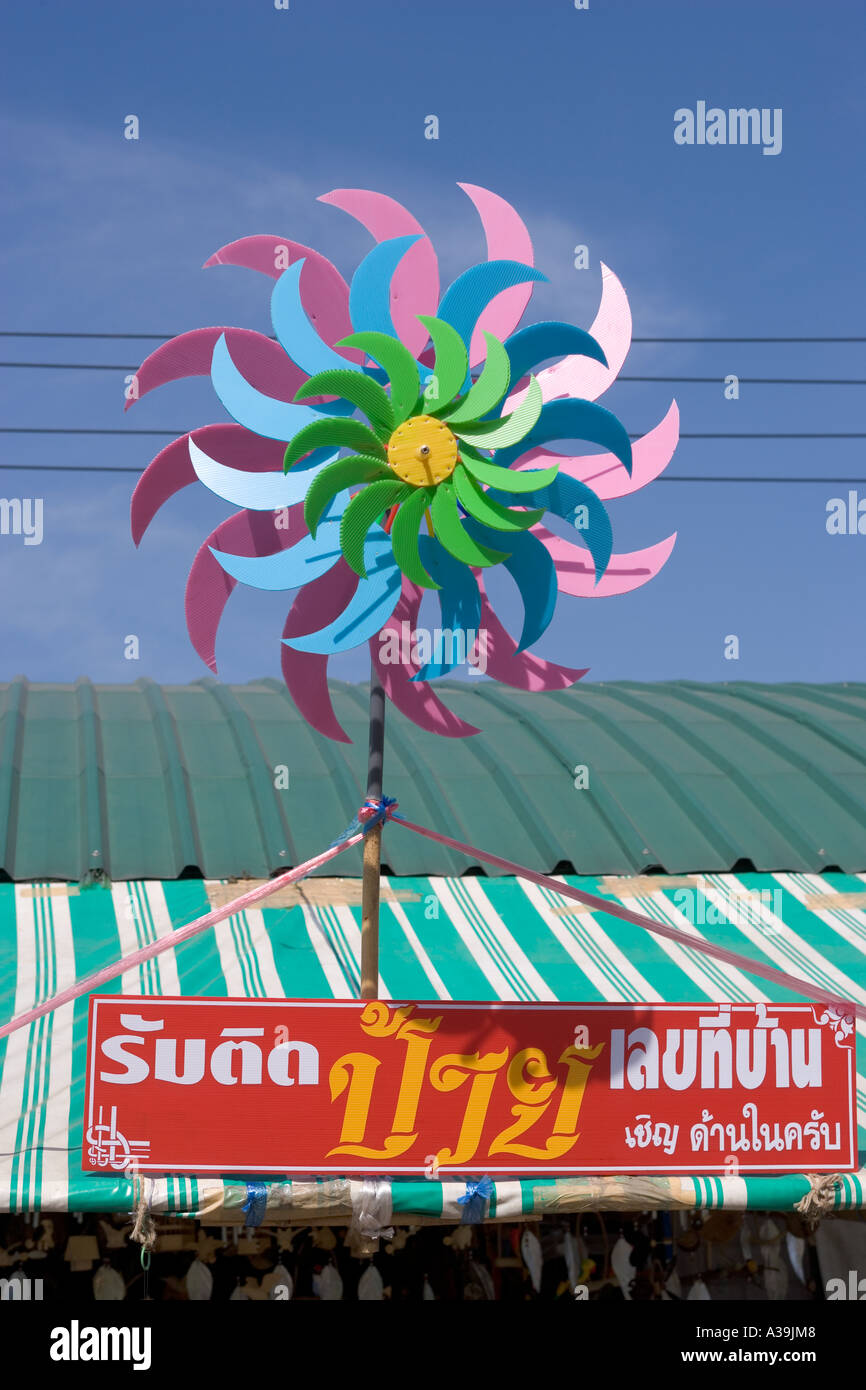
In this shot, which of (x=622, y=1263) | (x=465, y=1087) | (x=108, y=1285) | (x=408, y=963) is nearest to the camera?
(x=465, y=1087)

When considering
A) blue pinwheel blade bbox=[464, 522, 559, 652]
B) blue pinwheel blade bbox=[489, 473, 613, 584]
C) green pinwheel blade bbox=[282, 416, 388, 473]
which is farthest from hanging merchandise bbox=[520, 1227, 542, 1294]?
green pinwheel blade bbox=[282, 416, 388, 473]

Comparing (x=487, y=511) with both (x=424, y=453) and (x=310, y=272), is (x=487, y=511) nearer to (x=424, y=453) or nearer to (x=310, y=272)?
(x=424, y=453)

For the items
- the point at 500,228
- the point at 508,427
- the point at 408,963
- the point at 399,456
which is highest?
the point at 500,228

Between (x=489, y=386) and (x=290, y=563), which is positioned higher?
(x=489, y=386)

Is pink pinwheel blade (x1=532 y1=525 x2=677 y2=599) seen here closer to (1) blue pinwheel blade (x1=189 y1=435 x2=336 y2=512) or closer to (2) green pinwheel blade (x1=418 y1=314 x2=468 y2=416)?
(2) green pinwheel blade (x1=418 y1=314 x2=468 y2=416)

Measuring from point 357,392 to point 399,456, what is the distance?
0.36 metres

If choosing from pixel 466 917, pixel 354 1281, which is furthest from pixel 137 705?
pixel 354 1281

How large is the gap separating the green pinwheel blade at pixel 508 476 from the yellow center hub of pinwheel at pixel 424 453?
0.11 meters

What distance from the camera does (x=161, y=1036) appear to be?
6648 millimetres

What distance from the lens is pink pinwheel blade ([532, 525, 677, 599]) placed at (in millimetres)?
6941

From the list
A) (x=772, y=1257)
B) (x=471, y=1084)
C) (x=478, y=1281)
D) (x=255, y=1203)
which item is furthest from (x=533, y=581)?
(x=772, y=1257)

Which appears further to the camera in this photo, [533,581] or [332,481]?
[533,581]

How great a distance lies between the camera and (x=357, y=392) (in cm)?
651

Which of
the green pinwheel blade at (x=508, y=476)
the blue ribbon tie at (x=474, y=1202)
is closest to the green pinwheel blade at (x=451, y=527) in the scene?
the green pinwheel blade at (x=508, y=476)
